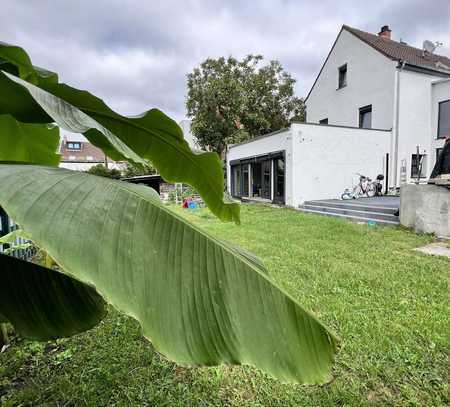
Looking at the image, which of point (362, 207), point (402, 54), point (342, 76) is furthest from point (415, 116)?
point (362, 207)

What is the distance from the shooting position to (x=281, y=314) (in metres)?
0.63

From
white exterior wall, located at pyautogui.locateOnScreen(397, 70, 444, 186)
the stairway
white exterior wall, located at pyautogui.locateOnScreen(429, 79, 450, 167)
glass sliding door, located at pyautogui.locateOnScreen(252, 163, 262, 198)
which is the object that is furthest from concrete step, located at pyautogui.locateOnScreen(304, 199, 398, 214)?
white exterior wall, located at pyautogui.locateOnScreen(429, 79, 450, 167)

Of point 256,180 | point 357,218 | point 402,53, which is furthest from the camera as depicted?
point 256,180

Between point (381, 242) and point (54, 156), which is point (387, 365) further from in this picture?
point (381, 242)

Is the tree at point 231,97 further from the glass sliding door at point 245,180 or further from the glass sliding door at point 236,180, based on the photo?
the glass sliding door at point 245,180

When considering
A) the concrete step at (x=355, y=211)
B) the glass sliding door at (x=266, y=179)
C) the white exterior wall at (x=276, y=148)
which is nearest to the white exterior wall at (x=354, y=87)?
the white exterior wall at (x=276, y=148)

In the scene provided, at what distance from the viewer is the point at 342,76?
16.2m

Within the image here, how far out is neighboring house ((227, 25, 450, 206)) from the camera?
37.3 feet

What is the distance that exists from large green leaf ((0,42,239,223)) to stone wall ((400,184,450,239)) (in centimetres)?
676

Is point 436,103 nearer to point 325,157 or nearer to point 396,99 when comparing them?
point 396,99

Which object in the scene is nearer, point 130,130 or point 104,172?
point 130,130

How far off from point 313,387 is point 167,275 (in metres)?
1.92

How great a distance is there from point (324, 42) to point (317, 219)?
16150 mm

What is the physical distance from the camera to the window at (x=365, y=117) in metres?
14.3
